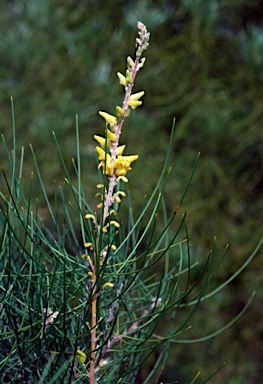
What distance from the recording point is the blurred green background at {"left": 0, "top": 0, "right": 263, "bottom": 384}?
37.5 inches

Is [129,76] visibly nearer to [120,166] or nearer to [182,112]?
[120,166]

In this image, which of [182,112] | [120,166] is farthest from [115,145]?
[182,112]

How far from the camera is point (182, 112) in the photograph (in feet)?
3.24

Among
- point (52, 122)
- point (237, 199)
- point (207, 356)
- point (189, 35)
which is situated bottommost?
point (207, 356)

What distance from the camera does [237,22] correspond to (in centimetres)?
97

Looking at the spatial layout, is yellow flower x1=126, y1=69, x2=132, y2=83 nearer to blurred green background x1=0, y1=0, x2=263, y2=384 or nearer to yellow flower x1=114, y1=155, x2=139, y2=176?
yellow flower x1=114, y1=155, x2=139, y2=176

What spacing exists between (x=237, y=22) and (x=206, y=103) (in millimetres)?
157

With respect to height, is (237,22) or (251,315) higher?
(237,22)

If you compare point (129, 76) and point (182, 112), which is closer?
point (129, 76)

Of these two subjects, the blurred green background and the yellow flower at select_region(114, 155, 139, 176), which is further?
the blurred green background

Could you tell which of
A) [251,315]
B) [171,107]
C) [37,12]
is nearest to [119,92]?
[171,107]

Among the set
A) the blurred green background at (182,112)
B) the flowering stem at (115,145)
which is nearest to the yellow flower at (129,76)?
the flowering stem at (115,145)

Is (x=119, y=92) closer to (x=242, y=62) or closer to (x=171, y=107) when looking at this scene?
(x=171, y=107)

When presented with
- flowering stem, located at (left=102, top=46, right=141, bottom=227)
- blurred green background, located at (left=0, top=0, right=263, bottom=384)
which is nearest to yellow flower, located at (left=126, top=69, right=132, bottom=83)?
flowering stem, located at (left=102, top=46, right=141, bottom=227)
